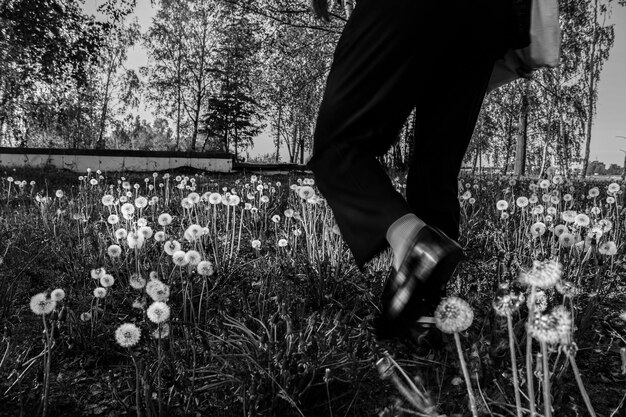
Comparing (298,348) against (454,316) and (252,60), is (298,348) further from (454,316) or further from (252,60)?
(252,60)

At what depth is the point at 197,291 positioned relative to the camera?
7.23ft

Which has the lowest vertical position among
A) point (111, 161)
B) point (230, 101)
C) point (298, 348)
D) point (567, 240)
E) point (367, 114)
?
point (298, 348)

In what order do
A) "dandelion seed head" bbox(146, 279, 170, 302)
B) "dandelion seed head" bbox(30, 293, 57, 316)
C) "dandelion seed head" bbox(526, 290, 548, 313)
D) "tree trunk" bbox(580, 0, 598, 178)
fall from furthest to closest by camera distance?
"tree trunk" bbox(580, 0, 598, 178), "dandelion seed head" bbox(146, 279, 170, 302), "dandelion seed head" bbox(30, 293, 57, 316), "dandelion seed head" bbox(526, 290, 548, 313)

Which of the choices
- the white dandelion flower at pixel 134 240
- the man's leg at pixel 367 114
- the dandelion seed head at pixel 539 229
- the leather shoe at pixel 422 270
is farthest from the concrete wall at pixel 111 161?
the leather shoe at pixel 422 270

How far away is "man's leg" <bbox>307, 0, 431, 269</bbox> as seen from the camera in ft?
4.25

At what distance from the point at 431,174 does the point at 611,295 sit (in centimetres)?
147

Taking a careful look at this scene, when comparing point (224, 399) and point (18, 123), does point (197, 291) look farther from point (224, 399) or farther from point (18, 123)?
point (18, 123)

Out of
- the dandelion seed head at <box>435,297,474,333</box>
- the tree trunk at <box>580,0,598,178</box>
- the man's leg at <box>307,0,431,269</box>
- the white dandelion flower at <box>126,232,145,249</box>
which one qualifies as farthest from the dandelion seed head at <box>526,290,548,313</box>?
the tree trunk at <box>580,0,598,178</box>

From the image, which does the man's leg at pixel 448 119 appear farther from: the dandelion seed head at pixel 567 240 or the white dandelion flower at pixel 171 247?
the white dandelion flower at pixel 171 247

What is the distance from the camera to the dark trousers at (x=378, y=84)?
1296 millimetres

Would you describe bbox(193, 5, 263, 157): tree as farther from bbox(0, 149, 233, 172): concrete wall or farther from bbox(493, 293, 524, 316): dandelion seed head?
bbox(493, 293, 524, 316): dandelion seed head

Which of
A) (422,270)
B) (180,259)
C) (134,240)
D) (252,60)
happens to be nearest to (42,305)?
(180,259)

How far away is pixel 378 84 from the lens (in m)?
1.34

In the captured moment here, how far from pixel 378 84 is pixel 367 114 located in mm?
95
